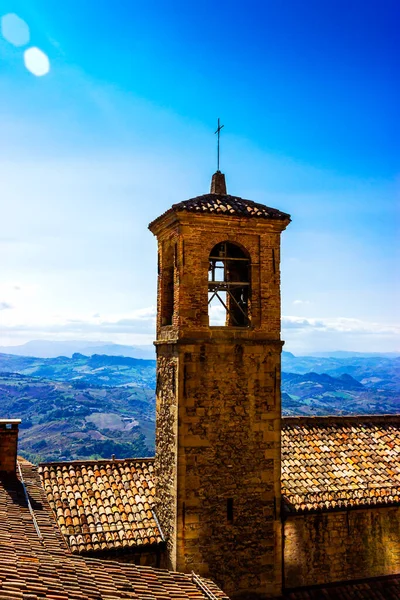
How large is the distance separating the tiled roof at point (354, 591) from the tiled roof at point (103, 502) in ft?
12.8

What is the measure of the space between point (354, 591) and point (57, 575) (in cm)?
901

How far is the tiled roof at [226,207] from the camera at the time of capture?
12852 mm

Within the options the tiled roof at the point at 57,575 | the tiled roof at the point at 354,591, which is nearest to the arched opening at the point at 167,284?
the tiled roof at the point at 57,575

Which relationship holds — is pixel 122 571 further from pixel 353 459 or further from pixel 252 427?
pixel 353 459

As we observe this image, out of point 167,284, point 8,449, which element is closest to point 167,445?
point 8,449

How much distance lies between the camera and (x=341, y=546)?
42.7 feet

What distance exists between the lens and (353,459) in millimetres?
14781

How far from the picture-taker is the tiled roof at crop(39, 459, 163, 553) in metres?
11.9

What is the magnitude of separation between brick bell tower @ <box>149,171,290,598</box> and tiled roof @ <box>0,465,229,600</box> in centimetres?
332

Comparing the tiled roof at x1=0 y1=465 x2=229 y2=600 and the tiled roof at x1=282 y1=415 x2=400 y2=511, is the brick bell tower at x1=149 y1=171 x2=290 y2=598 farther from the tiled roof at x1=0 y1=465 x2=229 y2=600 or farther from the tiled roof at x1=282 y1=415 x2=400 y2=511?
the tiled roof at x1=0 y1=465 x2=229 y2=600

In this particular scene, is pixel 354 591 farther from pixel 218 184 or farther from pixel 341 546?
pixel 218 184

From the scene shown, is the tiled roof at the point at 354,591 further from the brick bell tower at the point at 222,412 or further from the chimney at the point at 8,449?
the chimney at the point at 8,449

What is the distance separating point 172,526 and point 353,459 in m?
5.89

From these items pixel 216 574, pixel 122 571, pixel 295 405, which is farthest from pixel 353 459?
pixel 295 405
